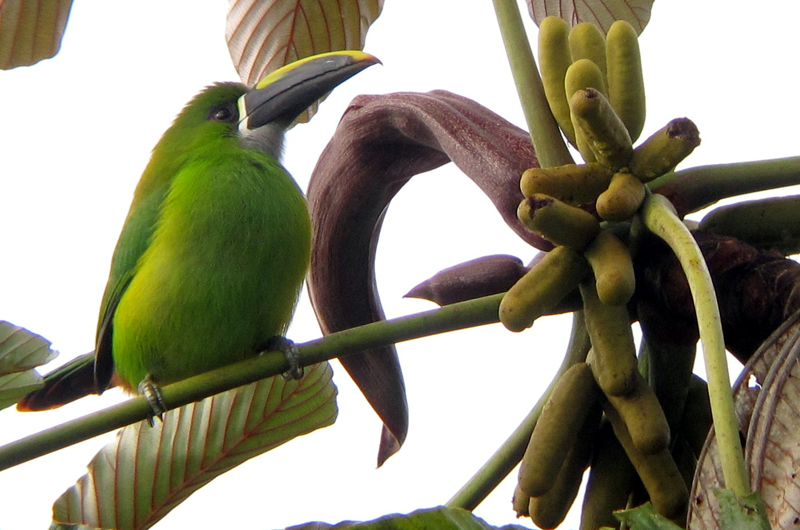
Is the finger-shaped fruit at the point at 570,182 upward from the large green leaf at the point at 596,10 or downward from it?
downward

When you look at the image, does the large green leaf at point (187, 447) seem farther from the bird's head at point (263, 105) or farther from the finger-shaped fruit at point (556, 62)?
the bird's head at point (263, 105)

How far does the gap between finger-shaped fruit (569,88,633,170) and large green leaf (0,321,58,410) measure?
0.66 m

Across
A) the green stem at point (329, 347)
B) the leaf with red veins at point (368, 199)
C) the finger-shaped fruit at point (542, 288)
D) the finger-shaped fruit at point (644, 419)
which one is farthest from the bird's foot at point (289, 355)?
the finger-shaped fruit at point (644, 419)

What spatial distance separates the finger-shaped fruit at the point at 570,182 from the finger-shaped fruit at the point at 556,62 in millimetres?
119

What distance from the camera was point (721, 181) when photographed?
113 cm

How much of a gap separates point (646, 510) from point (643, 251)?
0.46 metres

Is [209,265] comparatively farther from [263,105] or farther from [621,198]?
[621,198]

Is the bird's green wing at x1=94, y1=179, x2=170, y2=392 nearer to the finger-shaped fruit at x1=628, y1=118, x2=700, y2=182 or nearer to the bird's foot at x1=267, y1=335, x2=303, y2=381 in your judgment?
the bird's foot at x1=267, y1=335, x2=303, y2=381

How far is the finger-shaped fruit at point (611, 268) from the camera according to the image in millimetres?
958

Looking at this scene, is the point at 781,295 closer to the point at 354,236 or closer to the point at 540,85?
the point at 540,85

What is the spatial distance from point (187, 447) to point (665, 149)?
76cm

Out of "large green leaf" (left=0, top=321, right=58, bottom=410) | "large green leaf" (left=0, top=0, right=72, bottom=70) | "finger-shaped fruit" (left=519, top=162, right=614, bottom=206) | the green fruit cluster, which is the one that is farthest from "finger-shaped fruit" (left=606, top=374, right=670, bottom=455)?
"large green leaf" (left=0, top=0, right=72, bottom=70)

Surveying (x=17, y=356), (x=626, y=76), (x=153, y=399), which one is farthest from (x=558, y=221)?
(x=17, y=356)

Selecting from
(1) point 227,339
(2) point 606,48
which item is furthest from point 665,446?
(1) point 227,339
